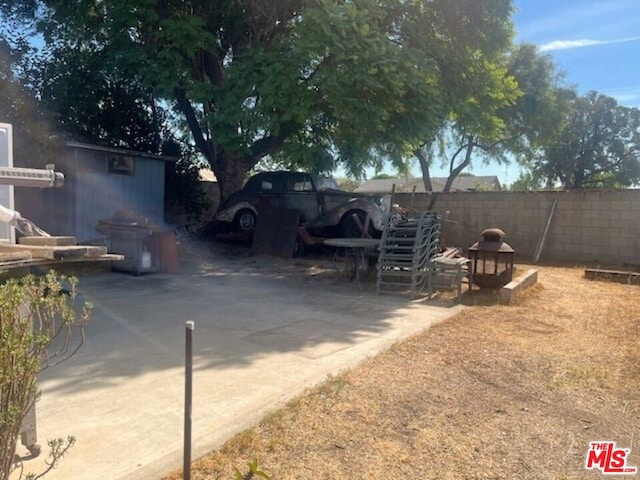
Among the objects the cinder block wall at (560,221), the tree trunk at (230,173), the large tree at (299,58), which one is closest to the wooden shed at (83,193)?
the large tree at (299,58)

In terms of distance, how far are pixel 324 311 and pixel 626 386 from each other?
337 centimetres

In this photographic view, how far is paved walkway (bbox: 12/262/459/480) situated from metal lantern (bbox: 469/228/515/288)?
1.36 m

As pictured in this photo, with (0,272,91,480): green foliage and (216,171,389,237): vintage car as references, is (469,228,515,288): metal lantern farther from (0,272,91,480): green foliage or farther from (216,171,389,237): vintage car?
(0,272,91,480): green foliage

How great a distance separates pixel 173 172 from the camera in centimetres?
1351

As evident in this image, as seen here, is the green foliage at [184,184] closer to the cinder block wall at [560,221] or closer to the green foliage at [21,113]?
the green foliage at [21,113]

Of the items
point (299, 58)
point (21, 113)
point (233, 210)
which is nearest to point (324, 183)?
point (233, 210)

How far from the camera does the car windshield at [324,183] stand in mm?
12140

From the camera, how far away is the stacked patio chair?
7.55m

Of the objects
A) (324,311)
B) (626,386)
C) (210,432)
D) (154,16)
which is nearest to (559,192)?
(324,311)

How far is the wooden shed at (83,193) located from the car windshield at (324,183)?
423 centimetres

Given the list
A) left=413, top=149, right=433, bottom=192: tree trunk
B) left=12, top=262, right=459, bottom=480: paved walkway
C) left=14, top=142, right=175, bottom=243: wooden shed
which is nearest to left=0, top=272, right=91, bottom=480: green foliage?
left=12, top=262, right=459, bottom=480: paved walkway

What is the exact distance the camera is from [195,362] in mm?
3971

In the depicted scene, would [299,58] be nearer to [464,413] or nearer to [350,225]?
[350,225]

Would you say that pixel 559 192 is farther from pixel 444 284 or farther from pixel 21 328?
pixel 21 328
